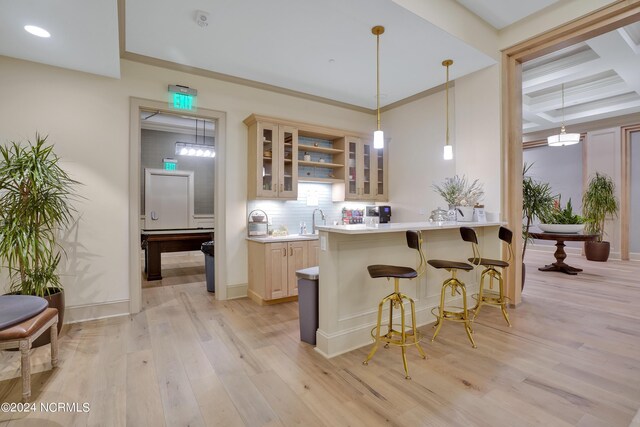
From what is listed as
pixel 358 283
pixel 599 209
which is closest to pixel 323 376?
pixel 358 283

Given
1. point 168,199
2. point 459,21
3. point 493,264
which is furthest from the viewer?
point 168,199

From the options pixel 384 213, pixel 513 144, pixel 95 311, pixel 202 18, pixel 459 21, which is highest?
pixel 459 21

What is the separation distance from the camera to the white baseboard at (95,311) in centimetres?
341

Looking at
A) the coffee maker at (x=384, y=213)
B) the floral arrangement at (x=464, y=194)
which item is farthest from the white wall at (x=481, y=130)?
the coffee maker at (x=384, y=213)

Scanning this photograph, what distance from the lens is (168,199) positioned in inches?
306

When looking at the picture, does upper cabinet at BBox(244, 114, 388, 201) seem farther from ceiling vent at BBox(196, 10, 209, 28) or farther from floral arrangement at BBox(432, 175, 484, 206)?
floral arrangement at BBox(432, 175, 484, 206)

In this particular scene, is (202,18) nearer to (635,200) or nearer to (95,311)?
(95,311)

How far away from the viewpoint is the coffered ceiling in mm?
4099

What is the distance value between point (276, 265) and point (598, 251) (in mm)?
7401

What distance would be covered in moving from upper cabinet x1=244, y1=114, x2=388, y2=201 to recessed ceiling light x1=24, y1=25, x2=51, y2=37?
2.16 metres

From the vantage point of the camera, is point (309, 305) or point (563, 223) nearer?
point (309, 305)

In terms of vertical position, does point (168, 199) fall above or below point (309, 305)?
above

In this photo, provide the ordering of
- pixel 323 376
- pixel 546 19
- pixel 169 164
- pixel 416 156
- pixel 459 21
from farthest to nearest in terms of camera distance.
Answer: pixel 169 164 → pixel 416 156 → pixel 546 19 → pixel 459 21 → pixel 323 376

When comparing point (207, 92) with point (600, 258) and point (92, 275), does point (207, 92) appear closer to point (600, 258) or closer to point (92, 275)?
point (92, 275)
